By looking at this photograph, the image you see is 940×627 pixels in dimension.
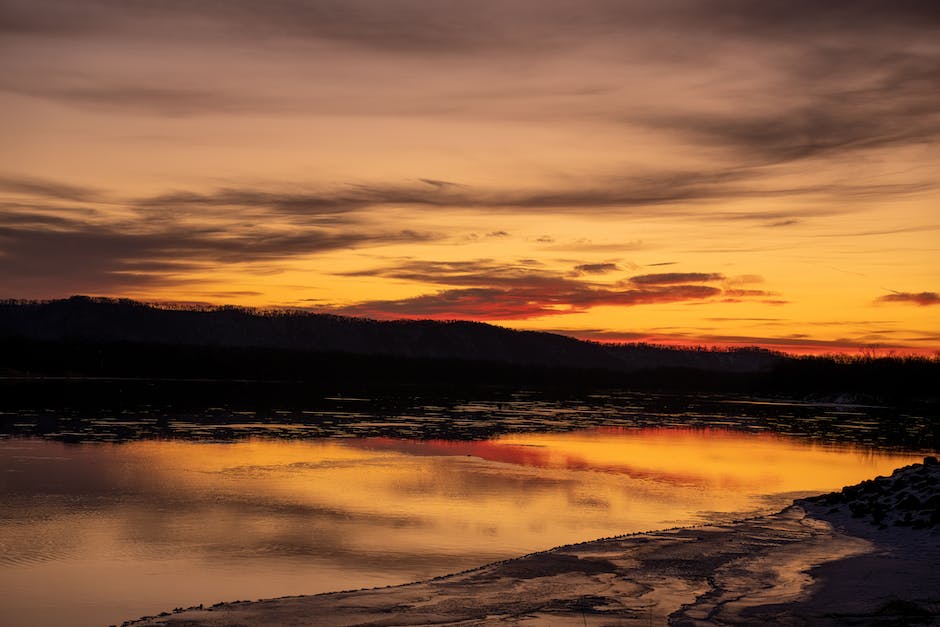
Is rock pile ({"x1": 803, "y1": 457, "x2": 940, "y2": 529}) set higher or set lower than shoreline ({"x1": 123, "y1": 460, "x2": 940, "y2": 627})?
higher

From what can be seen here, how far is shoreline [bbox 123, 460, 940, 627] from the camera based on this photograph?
1086cm

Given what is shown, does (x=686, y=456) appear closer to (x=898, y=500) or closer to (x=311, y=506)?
(x=898, y=500)

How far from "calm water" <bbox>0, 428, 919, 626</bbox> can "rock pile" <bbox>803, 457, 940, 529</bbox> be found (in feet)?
5.68

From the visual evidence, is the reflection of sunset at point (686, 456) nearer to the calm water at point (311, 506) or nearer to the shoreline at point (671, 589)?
the calm water at point (311, 506)

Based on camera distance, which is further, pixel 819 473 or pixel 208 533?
pixel 819 473

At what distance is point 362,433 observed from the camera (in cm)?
3788

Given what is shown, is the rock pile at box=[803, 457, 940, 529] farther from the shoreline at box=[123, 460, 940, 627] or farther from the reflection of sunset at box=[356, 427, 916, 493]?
the reflection of sunset at box=[356, 427, 916, 493]

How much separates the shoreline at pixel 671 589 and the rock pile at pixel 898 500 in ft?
2.51

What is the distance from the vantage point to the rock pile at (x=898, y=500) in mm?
18328

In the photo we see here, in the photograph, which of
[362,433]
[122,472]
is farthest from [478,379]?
[122,472]

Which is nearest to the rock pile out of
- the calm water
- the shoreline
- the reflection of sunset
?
the shoreline

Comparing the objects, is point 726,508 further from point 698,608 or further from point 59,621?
point 59,621

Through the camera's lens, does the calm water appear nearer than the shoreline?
No

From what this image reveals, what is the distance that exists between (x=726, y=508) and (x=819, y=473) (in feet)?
32.7
